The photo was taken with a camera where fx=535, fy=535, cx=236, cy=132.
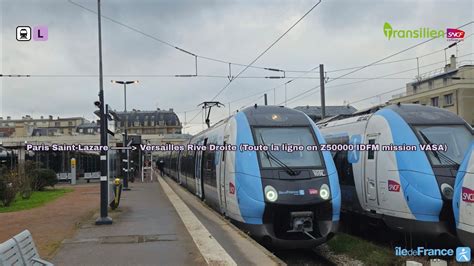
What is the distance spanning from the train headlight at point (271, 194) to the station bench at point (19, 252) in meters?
4.48

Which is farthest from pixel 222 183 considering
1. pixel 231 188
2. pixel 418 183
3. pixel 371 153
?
pixel 418 183

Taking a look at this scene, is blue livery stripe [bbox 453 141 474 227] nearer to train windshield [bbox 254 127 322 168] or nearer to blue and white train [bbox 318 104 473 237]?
blue and white train [bbox 318 104 473 237]

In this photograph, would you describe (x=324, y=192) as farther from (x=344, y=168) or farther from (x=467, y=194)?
(x=344, y=168)

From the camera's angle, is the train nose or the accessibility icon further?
the train nose

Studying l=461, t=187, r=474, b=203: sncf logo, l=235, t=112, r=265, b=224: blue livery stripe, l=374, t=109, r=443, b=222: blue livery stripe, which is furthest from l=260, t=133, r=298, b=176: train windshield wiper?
l=461, t=187, r=474, b=203: sncf logo

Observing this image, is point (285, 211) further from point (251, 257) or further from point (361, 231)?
point (361, 231)

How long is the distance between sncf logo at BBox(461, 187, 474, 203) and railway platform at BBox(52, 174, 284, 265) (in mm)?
3200

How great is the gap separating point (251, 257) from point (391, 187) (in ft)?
11.8

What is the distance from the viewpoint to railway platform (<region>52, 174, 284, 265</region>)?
8.23m

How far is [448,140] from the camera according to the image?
1080 cm

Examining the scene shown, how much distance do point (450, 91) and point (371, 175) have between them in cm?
5262

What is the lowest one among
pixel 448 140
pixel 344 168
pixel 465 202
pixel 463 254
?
pixel 463 254

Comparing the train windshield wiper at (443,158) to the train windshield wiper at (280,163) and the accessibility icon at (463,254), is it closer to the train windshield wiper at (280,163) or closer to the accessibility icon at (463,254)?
the accessibility icon at (463,254)

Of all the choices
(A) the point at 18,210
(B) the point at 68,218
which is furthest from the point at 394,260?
(A) the point at 18,210
